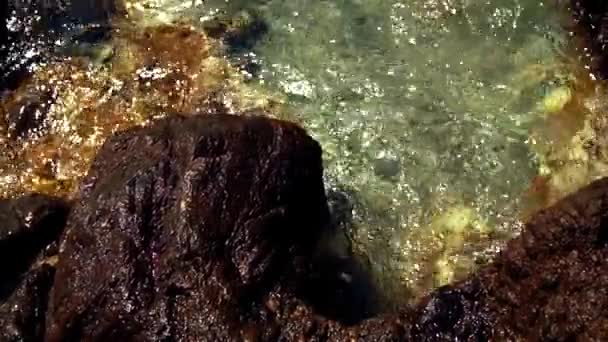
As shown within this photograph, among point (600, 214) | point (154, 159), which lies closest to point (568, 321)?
point (600, 214)

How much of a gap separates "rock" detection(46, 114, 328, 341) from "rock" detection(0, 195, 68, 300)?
30.6 inches

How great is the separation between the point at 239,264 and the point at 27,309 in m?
Result: 1.68

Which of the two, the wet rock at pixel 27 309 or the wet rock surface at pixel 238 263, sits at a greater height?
the wet rock surface at pixel 238 263

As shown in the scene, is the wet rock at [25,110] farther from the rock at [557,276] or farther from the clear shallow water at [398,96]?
the rock at [557,276]

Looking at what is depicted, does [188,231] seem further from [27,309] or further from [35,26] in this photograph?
[35,26]

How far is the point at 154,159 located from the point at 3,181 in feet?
6.92

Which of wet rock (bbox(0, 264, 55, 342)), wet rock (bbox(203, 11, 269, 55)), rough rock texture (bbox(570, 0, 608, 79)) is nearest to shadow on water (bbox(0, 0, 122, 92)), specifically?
wet rock (bbox(203, 11, 269, 55))

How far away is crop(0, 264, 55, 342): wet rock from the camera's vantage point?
19.1 ft

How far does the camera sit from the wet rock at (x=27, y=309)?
581 centimetres

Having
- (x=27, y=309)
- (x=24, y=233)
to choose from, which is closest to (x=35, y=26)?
(x=24, y=233)

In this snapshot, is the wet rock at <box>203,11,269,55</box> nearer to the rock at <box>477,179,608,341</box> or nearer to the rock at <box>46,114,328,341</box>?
the rock at <box>46,114,328,341</box>

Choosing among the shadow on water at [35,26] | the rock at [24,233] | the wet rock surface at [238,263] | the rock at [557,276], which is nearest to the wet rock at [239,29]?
the shadow on water at [35,26]

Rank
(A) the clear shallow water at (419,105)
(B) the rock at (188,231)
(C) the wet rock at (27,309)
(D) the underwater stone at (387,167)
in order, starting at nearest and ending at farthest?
1. (B) the rock at (188,231)
2. (C) the wet rock at (27,309)
3. (A) the clear shallow water at (419,105)
4. (D) the underwater stone at (387,167)

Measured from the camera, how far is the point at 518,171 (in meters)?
6.93
